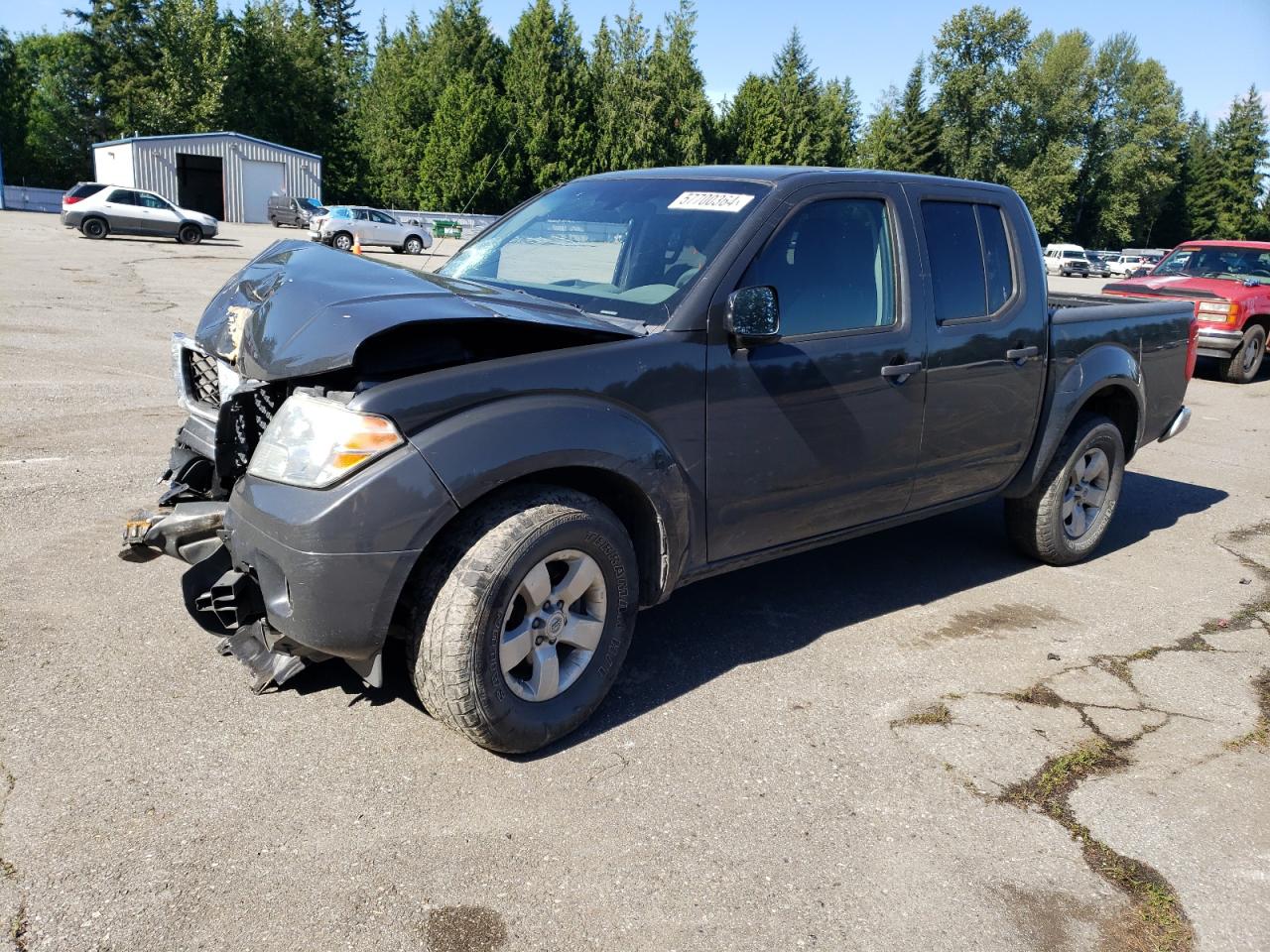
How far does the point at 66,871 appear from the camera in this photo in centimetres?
259

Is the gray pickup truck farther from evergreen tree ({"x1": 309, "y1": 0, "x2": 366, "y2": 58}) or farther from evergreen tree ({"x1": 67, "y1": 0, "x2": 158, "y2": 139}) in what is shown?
evergreen tree ({"x1": 309, "y1": 0, "x2": 366, "y2": 58})

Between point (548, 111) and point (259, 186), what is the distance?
15561 millimetres

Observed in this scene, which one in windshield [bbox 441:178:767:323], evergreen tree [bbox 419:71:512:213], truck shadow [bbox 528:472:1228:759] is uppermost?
evergreen tree [bbox 419:71:512:213]

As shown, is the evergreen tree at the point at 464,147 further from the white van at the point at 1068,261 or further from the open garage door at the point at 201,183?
the white van at the point at 1068,261

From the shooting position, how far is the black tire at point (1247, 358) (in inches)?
544

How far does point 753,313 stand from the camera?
11.7ft

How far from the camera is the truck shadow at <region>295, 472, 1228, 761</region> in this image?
3.78 metres

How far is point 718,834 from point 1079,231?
89087mm

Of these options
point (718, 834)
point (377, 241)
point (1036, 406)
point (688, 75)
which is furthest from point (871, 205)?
point (688, 75)

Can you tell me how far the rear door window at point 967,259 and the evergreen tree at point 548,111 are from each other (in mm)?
50179

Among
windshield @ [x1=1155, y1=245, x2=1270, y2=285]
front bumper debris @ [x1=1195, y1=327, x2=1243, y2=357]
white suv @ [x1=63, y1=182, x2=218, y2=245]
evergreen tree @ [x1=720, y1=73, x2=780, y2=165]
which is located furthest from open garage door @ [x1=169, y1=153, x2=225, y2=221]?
front bumper debris @ [x1=1195, y1=327, x2=1243, y2=357]

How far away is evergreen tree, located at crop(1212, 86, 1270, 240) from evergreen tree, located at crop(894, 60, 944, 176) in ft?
92.5

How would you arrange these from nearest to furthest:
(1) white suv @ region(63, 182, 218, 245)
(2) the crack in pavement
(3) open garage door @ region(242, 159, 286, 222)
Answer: (2) the crack in pavement < (1) white suv @ region(63, 182, 218, 245) < (3) open garage door @ region(242, 159, 286, 222)

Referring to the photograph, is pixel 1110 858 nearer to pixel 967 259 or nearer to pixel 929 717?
pixel 929 717
